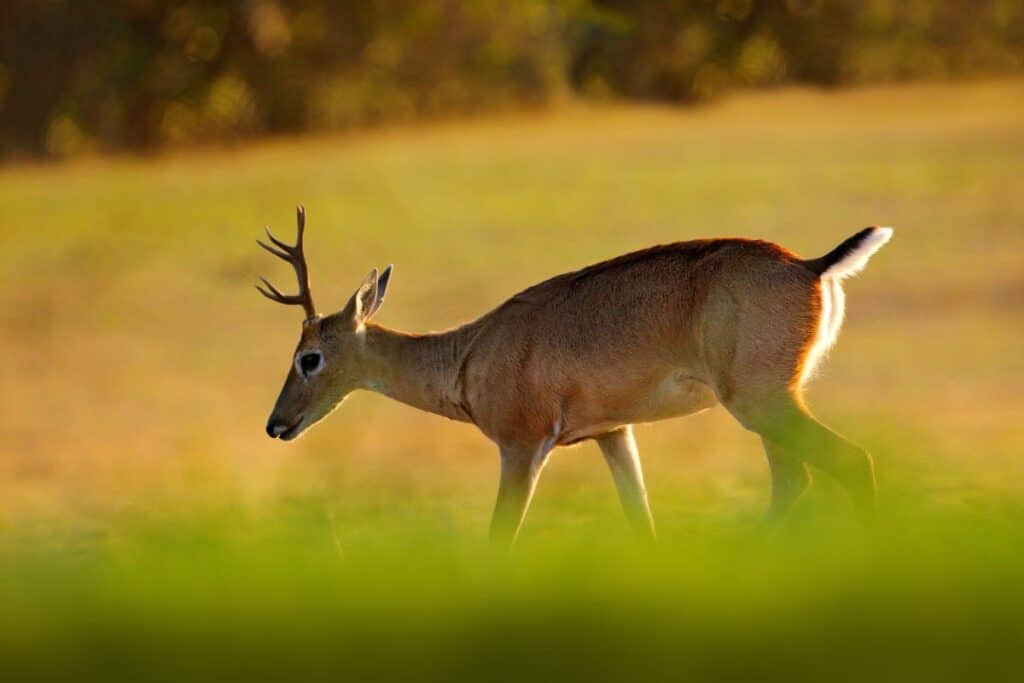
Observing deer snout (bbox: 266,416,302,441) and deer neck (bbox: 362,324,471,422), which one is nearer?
deer neck (bbox: 362,324,471,422)

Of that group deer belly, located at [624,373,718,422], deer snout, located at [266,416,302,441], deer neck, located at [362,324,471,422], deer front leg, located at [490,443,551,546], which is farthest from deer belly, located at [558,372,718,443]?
deer snout, located at [266,416,302,441]

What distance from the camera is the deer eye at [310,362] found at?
33.7ft

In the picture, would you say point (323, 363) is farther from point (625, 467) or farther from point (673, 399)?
point (673, 399)

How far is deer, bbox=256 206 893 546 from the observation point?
8.11 meters

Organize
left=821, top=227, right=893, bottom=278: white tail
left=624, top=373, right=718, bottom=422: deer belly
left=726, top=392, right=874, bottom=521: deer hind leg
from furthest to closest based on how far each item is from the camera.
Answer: left=624, top=373, right=718, bottom=422: deer belly
left=821, top=227, right=893, bottom=278: white tail
left=726, top=392, right=874, bottom=521: deer hind leg

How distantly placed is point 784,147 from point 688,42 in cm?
251

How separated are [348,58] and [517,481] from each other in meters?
32.3

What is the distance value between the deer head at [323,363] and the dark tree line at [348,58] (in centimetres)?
2766

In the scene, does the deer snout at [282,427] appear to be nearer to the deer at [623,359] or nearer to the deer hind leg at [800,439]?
the deer at [623,359]

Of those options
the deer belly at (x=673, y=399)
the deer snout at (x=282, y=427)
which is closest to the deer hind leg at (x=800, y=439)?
the deer belly at (x=673, y=399)

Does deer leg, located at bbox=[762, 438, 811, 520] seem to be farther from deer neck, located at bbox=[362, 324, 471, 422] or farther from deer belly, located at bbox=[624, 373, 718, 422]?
deer neck, located at bbox=[362, 324, 471, 422]

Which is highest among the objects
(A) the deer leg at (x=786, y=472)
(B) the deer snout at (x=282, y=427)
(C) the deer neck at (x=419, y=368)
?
(C) the deer neck at (x=419, y=368)

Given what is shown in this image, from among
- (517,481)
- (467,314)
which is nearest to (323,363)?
(517,481)

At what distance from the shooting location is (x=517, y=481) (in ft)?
29.6
